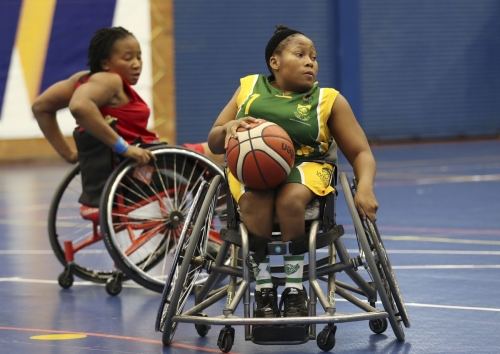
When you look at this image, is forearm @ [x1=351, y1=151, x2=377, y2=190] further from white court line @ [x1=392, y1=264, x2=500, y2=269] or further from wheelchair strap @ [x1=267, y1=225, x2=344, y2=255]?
white court line @ [x1=392, y1=264, x2=500, y2=269]

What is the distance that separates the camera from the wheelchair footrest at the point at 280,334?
11.1ft

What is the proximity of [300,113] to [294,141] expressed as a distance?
11 cm

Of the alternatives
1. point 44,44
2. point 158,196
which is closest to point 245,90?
point 158,196

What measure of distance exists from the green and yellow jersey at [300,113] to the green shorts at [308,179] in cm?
6

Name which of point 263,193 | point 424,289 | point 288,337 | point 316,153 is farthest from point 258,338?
point 424,289

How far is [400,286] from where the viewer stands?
193 inches

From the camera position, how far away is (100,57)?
5141 millimetres

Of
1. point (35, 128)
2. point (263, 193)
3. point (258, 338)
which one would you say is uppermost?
point (263, 193)

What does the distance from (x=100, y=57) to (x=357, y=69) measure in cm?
1064

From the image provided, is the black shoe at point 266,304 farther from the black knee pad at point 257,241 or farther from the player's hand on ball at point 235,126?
the player's hand on ball at point 235,126

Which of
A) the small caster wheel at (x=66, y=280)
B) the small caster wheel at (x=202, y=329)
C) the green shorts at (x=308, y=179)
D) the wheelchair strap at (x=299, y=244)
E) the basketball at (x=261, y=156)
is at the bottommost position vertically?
the small caster wheel at (x=66, y=280)

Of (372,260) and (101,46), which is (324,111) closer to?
(372,260)

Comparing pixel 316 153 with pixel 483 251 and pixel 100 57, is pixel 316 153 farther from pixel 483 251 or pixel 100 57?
pixel 483 251

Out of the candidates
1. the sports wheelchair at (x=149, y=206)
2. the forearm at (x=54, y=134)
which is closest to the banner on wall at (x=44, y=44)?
the forearm at (x=54, y=134)
